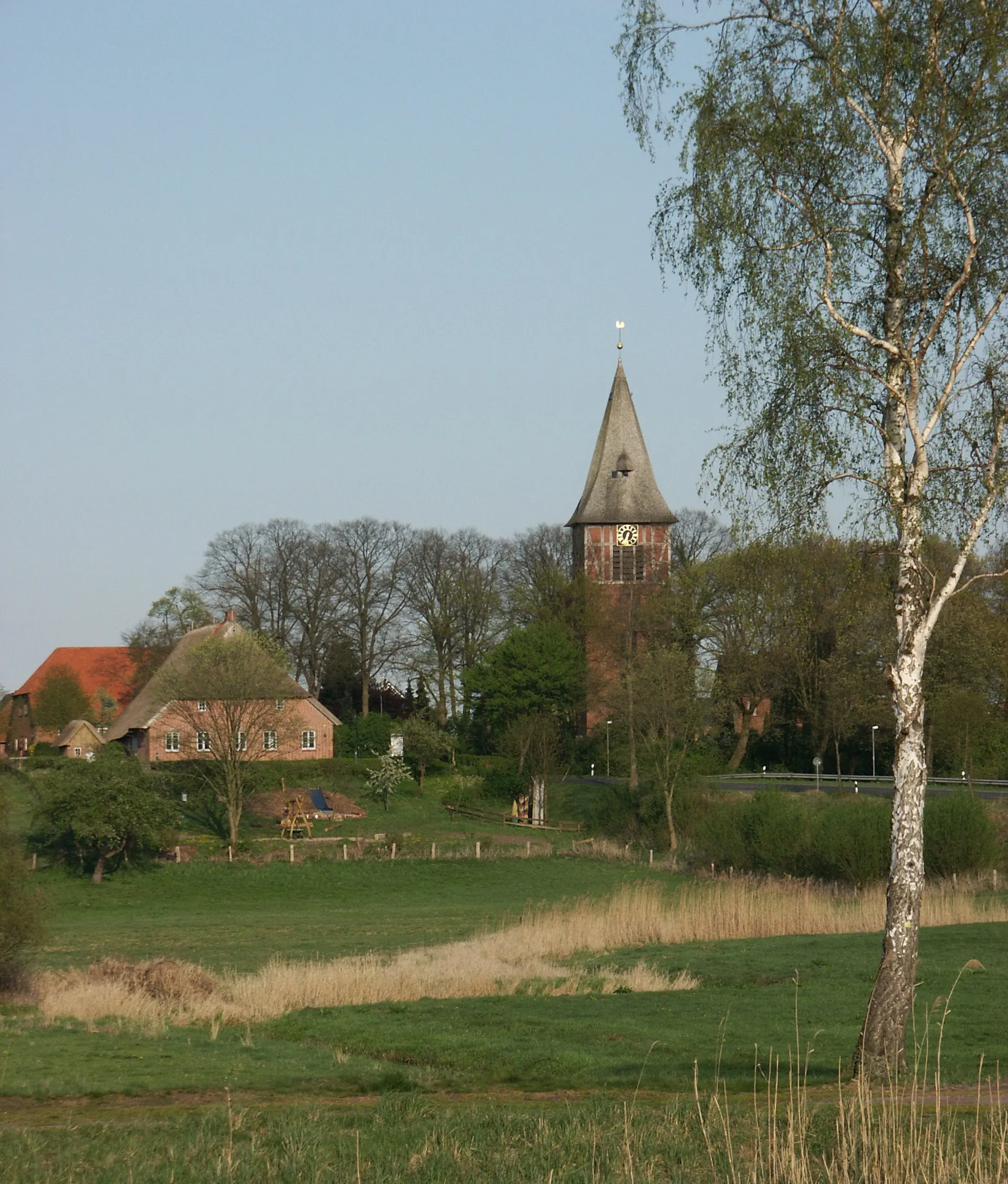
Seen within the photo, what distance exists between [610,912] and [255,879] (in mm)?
19647

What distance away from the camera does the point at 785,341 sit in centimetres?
1455

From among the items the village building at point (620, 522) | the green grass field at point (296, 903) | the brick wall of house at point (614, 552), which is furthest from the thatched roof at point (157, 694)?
the brick wall of house at point (614, 552)

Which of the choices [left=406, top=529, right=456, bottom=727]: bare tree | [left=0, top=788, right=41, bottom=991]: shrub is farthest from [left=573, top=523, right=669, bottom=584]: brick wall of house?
[left=0, top=788, right=41, bottom=991]: shrub

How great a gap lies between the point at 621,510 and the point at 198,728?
130 ft

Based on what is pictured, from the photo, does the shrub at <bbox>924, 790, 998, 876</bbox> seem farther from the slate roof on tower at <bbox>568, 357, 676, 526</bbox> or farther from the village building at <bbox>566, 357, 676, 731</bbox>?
the slate roof on tower at <bbox>568, 357, 676, 526</bbox>

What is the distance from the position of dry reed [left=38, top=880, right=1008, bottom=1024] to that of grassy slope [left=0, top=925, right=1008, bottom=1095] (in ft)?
3.28

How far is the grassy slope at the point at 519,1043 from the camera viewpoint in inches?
531

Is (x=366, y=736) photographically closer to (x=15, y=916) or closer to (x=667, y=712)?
(x=667, y=712)

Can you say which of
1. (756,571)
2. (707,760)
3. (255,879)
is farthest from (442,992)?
(707,760)

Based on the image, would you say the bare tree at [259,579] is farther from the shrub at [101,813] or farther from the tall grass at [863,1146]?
the tall grass at [863,1146]

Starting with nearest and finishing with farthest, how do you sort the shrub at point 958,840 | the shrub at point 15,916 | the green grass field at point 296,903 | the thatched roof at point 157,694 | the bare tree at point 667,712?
1. the shrub at point 15,916
2. the green grass field at point 296,903
3. the shrub at point 958,840
4. the bare tree at point 667,712
5. the thatched roof at point 157,694

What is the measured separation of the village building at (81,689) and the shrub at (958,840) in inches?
2165

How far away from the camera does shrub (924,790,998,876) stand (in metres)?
40.1

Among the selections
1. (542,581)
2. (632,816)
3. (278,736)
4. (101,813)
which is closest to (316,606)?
(542,581)
